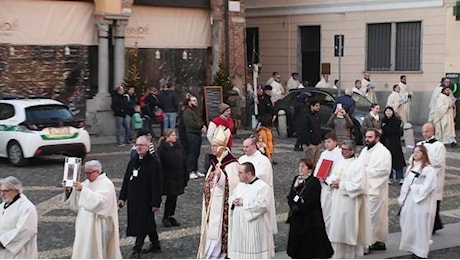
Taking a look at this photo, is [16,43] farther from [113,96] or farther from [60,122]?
[60,122]

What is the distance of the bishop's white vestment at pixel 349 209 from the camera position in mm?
10352

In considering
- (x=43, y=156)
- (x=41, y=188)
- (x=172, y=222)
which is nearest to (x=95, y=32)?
(x=43, y=156)

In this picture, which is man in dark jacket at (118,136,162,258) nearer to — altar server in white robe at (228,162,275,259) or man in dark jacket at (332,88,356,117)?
altar server in white robe at (228,162,275,259)

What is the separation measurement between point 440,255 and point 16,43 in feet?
49.9

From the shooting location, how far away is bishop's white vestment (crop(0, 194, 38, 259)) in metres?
8.23

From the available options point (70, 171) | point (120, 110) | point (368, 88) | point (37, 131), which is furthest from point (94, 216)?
point (368, 88)

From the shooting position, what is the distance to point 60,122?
18562 mm

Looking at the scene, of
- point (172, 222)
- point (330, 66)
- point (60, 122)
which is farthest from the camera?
point (330, 66)

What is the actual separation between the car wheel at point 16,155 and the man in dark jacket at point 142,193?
8195mm

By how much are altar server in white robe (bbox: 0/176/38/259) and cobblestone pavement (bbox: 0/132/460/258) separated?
90.6 inches

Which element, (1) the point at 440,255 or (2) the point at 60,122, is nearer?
(1) the point at 440,255

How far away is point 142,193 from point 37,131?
8194 mm

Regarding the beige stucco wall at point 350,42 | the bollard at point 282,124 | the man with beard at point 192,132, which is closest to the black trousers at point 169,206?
the man with beard at point 192,132

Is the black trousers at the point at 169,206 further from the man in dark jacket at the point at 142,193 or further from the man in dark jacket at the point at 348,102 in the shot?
the man in dark jacket at the point at 348,102
